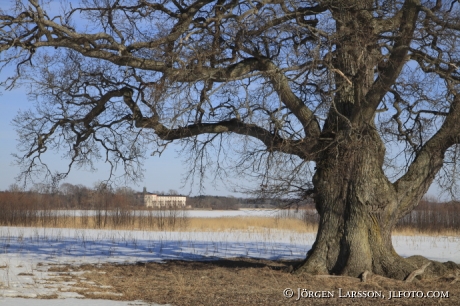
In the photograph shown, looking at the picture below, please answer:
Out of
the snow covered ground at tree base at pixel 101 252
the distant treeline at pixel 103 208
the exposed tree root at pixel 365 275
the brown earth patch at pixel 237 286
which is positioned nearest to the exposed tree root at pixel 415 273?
the brown earth patch at pixel 237 286

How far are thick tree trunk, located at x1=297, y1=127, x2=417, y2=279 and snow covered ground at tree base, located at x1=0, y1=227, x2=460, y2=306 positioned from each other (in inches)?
167

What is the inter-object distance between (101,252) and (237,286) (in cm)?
727

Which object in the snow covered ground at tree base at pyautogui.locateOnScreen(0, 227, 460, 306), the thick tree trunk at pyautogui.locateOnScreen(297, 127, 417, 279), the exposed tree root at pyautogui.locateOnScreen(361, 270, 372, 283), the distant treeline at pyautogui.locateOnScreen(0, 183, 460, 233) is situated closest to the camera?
the snow covered ground at tree base at pyautogui.locateOnScreen(0, 227, 460, 306)

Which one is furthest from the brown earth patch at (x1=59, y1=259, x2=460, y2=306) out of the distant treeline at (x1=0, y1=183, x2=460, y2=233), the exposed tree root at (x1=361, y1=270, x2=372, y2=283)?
the distant treeline at (x1=0, y1=183, x2=460, y2=233)

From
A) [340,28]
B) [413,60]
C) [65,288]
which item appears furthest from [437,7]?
[65,288]

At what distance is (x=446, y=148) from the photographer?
11445mm

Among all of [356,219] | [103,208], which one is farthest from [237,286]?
[103,208]

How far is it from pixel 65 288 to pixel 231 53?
5688 millimetres

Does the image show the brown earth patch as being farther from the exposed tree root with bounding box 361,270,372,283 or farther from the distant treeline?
the distant treeline

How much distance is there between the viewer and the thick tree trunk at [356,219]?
10914 millimetres

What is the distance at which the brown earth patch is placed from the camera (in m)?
8.52

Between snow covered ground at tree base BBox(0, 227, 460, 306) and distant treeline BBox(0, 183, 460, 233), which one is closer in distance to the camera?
snow covered ground at tree base BBox(0, 227, 460, 306)

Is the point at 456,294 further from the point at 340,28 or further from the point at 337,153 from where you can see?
the point at 340,28

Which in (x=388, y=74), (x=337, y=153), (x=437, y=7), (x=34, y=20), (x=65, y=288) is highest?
(x=437, y=7)
